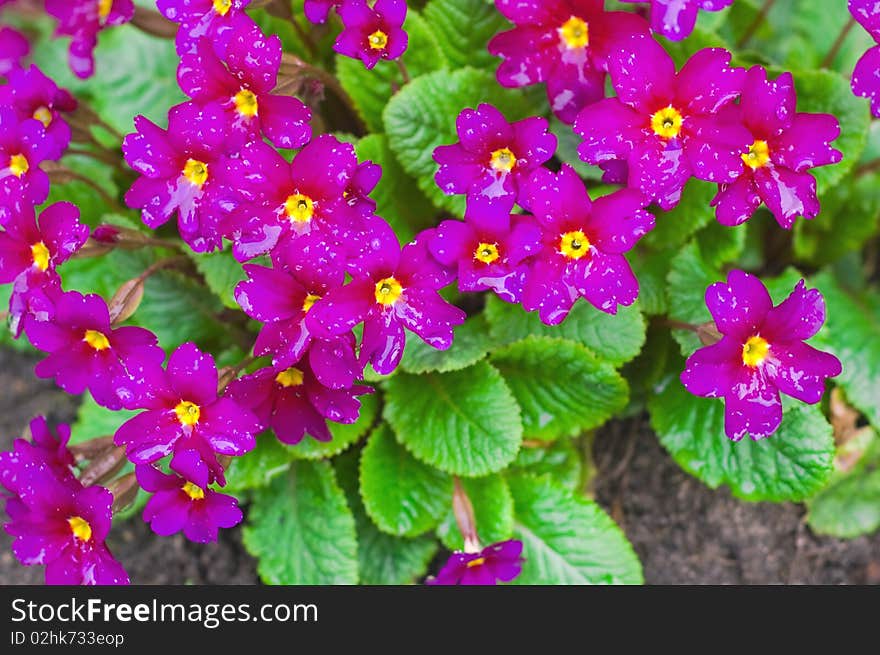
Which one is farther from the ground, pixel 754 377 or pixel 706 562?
pixel 754 377

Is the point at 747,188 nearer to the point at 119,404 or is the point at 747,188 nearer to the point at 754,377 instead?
the point at 754,377

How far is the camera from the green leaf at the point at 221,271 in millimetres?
2248

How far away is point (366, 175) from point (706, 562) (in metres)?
1.61

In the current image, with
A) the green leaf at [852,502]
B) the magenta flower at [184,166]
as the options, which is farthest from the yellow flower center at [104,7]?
the green leaf at [852,502]

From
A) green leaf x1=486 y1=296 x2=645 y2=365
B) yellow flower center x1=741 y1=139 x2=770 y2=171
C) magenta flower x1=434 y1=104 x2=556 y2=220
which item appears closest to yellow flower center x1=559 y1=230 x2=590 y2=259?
magenta flower x1=434 y1=104 x2=556 y2=220

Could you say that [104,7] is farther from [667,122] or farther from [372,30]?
[667,122]

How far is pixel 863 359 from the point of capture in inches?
98.3

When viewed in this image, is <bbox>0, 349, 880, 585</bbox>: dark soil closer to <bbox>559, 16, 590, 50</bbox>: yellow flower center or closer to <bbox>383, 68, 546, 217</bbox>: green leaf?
<bbox>383, 68, 546, 217</bbox>: green leaf

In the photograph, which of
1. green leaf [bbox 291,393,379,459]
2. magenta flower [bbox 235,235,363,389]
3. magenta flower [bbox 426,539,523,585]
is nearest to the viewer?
magenta flower [bbox 235,235,363,389]

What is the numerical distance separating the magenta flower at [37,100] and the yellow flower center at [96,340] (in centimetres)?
39

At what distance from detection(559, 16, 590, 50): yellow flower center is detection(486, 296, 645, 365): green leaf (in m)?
0.57

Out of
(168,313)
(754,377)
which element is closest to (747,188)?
(754,377)

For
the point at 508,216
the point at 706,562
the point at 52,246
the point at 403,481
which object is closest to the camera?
the point at 508,216

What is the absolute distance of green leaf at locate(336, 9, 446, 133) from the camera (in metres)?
2.34
